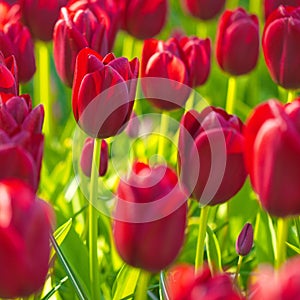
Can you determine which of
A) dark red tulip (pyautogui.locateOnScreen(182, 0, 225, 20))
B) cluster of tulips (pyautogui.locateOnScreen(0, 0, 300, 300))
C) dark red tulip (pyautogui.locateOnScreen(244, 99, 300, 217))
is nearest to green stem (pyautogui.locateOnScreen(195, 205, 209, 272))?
cluster of tulips (pyautogui.locateOnScreen(0, 0, 300, 300))

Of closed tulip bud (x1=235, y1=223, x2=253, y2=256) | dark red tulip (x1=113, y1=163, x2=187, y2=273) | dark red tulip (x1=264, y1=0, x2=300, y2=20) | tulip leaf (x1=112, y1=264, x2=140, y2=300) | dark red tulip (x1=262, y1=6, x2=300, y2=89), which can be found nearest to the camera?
dark red tulip (x1=113, y1=163, x2=187, y2=273)

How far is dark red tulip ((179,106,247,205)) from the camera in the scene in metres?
0.99

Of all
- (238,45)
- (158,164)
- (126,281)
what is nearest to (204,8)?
(238,45)

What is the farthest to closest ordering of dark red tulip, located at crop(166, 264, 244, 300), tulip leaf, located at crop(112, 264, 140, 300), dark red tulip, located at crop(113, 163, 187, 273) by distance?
tulip leaf, located at crop(112, 264, 140, 300)
dark red tulip, located at crop(113, 163, 187, 273)
dark red tulip, located at crop(166, 264, 244, 300)

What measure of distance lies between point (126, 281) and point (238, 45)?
1.64 ft

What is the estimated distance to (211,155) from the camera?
994mm

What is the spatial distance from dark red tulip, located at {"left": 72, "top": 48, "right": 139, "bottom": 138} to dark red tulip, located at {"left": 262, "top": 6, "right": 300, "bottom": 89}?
31 cm

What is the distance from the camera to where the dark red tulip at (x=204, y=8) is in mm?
1820

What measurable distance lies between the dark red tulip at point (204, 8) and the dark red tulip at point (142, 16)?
186 millimetres

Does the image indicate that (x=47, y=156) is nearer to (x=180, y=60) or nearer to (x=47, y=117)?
(x=47, y=117)

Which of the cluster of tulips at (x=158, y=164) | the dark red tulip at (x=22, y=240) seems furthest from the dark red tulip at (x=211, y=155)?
the dark red tulip at (x=22, y=240)

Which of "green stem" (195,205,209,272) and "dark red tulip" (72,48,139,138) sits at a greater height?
"dark red tulip" (72,48,139,138)

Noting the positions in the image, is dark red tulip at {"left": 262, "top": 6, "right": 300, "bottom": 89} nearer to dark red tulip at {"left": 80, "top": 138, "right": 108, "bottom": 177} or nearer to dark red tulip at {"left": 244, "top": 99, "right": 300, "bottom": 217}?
dark red tulip at {"left": 80, "top": 138, "right": 108, "bottom": 177}

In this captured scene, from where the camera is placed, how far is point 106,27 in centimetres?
139
